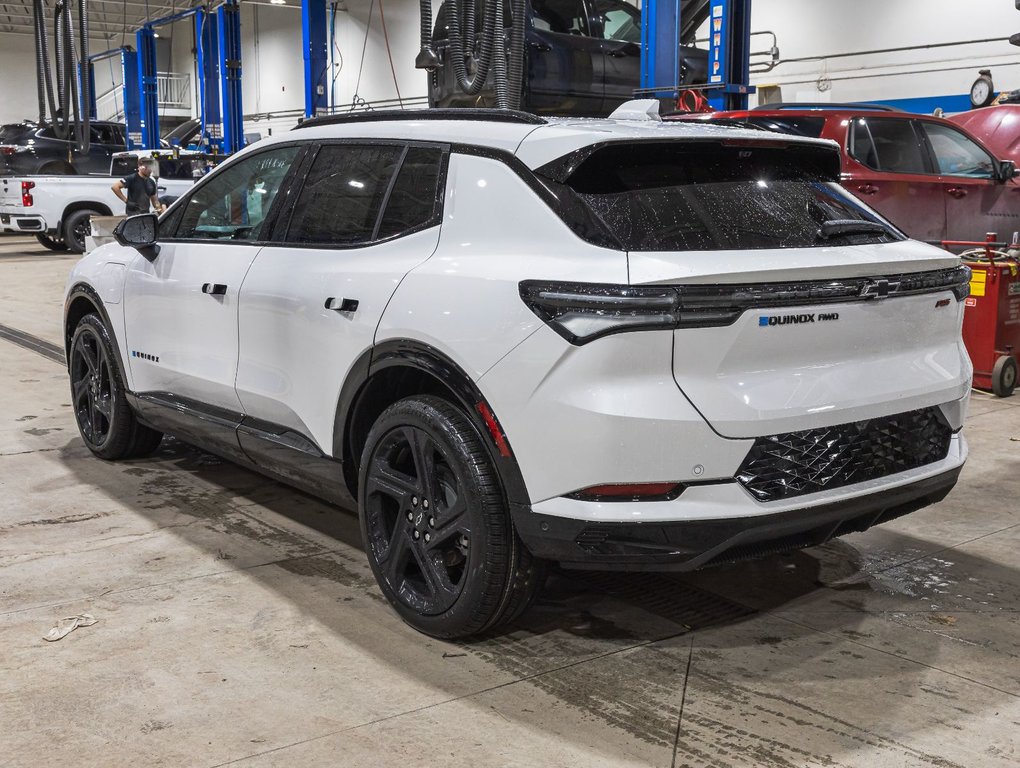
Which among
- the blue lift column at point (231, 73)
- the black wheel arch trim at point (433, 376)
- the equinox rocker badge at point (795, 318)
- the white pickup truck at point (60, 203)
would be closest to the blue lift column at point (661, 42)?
the black wheel arch trim at point (433, 376)

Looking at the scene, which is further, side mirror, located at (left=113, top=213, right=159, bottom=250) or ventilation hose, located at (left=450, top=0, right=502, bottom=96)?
ventilation hose, located at (left=450, top=0, right=502, bottom=96)

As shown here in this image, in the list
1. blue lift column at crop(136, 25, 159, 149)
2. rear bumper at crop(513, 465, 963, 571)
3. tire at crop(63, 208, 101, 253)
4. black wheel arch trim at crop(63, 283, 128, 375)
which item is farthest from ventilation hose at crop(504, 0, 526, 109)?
blue lift column at crop(136, 25, 159, 149)

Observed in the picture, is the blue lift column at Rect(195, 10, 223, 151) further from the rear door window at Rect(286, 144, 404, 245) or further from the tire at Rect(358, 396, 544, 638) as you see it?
the tire at Rect(358, 396, 544, 638)

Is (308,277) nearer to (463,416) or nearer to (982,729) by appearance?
(463,416)

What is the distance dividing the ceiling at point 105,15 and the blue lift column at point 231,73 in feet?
38.4

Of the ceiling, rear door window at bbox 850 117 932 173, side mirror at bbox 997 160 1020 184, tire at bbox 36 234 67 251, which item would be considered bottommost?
tire at bbox 36 234 67 251

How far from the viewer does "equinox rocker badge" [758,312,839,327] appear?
2828 mm

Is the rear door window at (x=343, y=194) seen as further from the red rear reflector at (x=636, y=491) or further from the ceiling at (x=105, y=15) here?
the ceiling at (x=105, y=15)

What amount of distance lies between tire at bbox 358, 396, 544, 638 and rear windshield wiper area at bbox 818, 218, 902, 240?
3.95 feet

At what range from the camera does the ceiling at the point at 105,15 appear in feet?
111

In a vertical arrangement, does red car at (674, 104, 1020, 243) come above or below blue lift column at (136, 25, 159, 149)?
below

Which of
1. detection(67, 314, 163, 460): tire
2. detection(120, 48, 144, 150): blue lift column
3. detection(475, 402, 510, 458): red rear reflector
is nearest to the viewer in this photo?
detection(475, 402, 510, 458): red rear reflector

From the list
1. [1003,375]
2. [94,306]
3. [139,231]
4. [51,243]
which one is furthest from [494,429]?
[51,243]

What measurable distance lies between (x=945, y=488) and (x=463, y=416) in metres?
1.52
